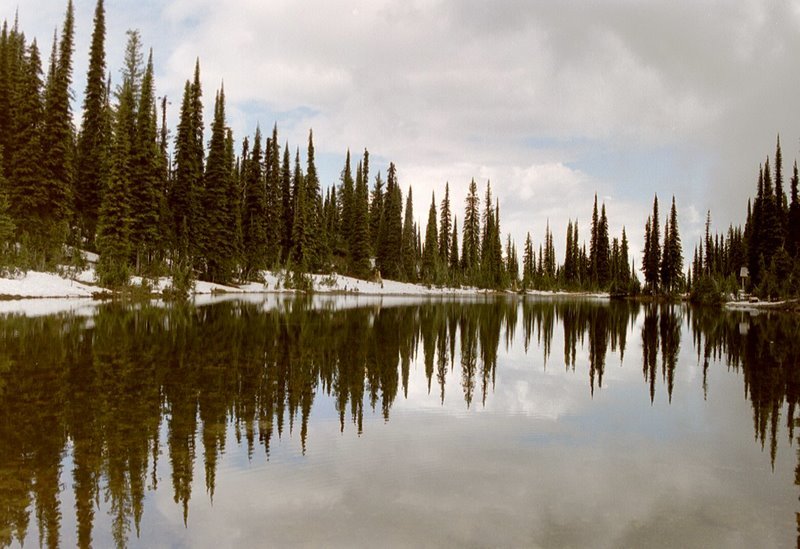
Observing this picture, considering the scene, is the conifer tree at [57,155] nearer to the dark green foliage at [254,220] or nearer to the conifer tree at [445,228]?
the dark green foliage at [254,220]

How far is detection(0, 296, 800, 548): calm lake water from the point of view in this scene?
4652 mm

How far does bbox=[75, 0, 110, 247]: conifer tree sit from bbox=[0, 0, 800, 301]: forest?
4.7 inches

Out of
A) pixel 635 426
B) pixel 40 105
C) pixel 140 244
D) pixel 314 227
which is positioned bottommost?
pixel 635 426

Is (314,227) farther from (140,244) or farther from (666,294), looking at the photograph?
(666,294)

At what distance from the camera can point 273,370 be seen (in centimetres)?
1168

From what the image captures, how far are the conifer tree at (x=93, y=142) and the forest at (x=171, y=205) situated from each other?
120mm

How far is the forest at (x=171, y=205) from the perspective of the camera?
3975cm

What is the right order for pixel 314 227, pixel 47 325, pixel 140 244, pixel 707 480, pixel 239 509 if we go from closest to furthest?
pixel 239 509 → pixel 707 480 → pixel 47 325 → pixel 140 244 → pixel 314 227

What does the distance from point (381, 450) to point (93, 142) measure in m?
54.0

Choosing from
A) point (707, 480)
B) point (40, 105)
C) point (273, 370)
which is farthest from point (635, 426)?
point (40, 105)

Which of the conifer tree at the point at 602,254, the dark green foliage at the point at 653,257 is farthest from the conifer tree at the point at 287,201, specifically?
the conifer tree at the point at 602,254

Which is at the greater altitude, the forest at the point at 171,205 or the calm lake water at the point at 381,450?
the forest at the point at 171,205

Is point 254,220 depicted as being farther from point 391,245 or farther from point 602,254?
point 602,254

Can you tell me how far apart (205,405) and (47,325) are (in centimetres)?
1225
